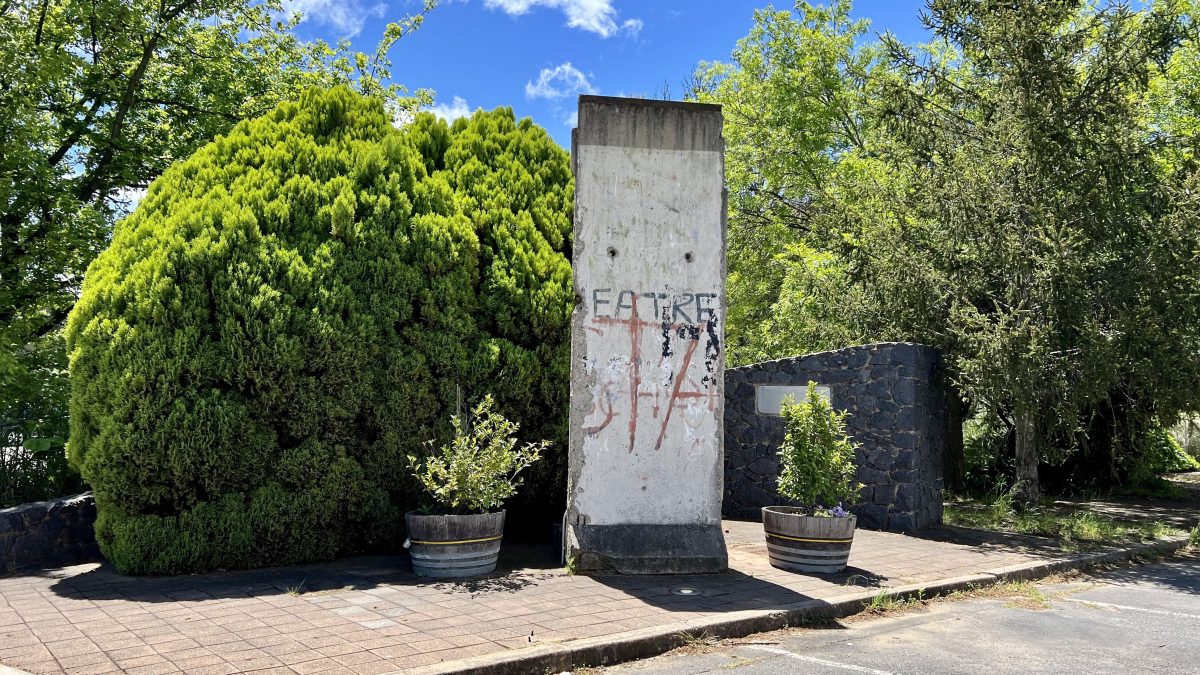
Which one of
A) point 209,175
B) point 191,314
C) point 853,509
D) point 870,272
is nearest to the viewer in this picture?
point 191,314

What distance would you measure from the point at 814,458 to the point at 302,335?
4.75 metres

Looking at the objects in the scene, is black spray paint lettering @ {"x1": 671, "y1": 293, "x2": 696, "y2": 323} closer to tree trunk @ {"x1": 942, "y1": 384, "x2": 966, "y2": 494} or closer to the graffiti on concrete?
the graffiti on concrete

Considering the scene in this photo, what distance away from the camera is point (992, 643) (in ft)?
18.7

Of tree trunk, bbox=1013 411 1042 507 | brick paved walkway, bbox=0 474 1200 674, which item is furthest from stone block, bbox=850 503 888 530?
tree trunk, bbox=1013 411 1042 507

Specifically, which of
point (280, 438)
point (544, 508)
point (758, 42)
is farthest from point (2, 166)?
point (758, 42)

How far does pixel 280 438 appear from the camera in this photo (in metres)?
7.64

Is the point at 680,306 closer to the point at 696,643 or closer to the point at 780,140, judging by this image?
the point at 696,643

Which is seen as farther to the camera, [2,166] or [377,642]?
[2,166]

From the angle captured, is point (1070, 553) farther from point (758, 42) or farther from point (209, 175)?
point (758, 42)

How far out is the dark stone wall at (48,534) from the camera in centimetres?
746

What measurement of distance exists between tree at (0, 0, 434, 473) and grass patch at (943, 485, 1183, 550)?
37.2 ft

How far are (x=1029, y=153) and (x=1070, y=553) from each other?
5361 mm

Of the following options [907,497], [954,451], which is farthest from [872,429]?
[954,451]

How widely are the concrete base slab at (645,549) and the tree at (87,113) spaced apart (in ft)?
20.2
